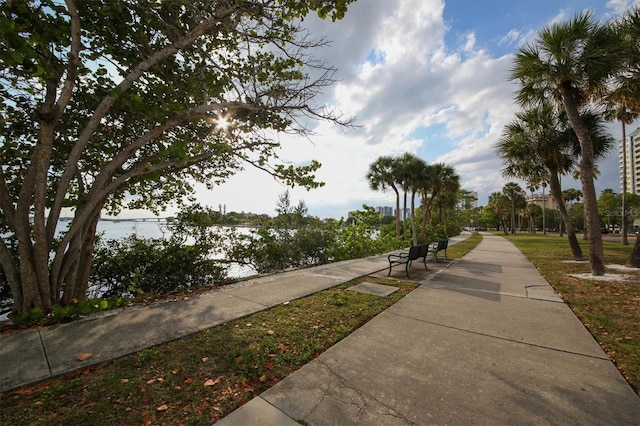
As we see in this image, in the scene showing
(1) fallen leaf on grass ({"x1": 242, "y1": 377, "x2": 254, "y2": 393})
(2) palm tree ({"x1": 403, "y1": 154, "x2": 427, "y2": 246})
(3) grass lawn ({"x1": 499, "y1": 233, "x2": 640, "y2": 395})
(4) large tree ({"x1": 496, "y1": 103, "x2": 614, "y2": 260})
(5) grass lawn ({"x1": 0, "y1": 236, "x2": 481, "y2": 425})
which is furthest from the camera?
(2) palm tree ({"x1": 403, "y1": 154, "x2": 427, "y2": 246})

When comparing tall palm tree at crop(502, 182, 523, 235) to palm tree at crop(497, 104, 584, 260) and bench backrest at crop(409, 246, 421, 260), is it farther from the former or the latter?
bench backrest at crop(409, 246, 421, 260)

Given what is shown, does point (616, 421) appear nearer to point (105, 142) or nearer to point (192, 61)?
point (192, 61)

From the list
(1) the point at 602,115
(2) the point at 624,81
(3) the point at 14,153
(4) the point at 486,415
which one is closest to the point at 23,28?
(3) the point at 14,153

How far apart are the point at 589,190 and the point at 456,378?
27.1ft

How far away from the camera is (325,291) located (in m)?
5.55

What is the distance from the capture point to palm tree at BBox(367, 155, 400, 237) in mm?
22155

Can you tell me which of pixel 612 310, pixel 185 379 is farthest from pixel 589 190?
pixel 185 379

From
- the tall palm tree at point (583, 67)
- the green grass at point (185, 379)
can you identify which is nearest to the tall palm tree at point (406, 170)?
the tall palm tree at point (583, 67)

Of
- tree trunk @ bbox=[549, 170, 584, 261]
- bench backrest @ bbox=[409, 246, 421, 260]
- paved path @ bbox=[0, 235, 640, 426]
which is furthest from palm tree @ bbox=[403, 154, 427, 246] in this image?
paved path @ bbox=[0, 235, 640, 426]

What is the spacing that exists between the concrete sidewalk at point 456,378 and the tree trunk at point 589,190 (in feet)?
15.7

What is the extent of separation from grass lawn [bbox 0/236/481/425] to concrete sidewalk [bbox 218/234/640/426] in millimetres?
221

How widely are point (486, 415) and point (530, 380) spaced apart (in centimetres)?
85

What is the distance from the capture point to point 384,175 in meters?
22.4

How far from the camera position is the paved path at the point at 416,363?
2.07m
